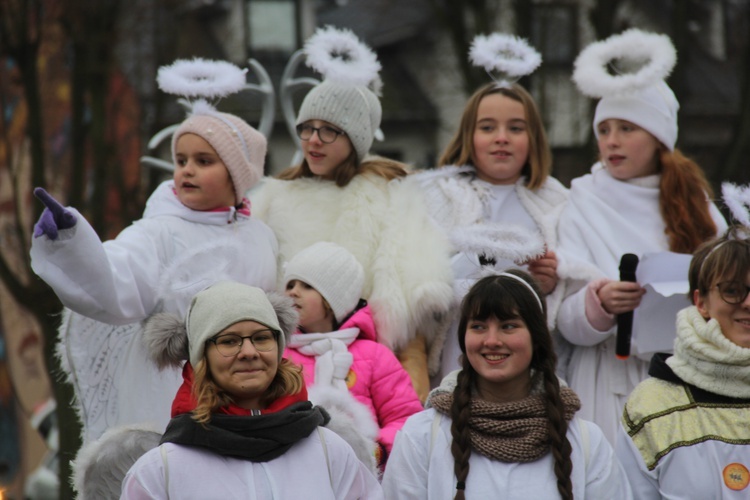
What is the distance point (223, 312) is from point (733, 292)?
1.86 metres

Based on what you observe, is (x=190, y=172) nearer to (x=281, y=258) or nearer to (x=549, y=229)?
(x=281, y=258)

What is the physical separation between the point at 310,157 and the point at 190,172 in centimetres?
78

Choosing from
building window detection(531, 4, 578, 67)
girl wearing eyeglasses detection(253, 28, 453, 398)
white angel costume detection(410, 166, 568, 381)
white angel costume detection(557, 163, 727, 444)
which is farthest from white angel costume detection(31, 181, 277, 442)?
building window detection(531, 4, 578, 67)

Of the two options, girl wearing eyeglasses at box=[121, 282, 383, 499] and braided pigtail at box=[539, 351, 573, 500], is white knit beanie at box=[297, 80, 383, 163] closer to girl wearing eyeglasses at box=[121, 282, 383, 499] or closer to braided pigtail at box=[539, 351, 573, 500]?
girl wearing eyeglasses at box=[121, 282, 383, 499]

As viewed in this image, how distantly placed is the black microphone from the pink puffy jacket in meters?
0.95

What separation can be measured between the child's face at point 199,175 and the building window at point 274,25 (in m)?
17.1

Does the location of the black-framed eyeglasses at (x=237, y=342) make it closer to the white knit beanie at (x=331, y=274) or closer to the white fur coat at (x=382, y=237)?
the white knit beanie at (x=331, y=274)

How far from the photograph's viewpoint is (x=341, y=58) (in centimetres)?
641

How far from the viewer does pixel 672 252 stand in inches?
237

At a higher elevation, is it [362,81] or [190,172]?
[362,81]

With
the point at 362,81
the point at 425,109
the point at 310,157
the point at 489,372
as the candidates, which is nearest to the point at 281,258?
the point at 310,157

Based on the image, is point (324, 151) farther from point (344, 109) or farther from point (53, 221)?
point (53, 221)

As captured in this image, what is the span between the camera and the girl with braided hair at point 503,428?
4516 millimetres

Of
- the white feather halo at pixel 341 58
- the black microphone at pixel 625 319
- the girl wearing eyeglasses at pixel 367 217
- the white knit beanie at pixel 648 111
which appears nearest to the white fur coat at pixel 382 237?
the girl wearing eyeglasses at pixel 367 217
